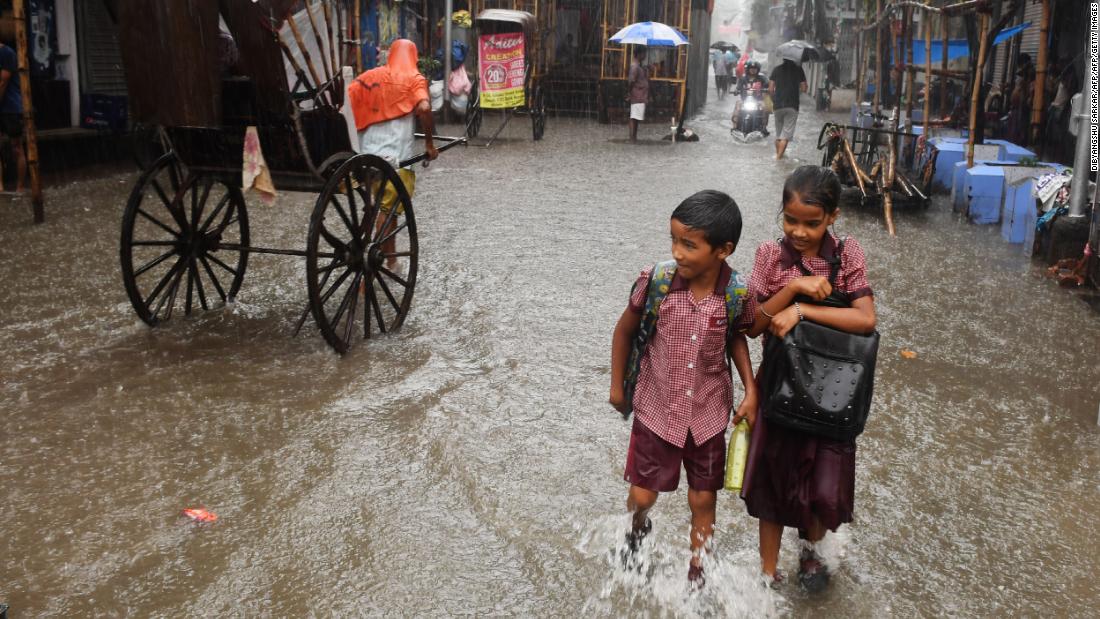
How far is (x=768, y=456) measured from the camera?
306 cm

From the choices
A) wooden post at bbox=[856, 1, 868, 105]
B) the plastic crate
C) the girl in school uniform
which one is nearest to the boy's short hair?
the girl in school uniform

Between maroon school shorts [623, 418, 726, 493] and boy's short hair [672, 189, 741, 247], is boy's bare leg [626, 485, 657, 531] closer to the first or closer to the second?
maroon school shorts [623, 418, 726, 493]

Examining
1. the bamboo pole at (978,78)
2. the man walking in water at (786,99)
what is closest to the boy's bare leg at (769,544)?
the bamboo pole at (978,78)

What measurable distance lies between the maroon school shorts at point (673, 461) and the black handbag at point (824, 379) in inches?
10.7

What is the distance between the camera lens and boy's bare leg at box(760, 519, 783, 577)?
316 centimetres

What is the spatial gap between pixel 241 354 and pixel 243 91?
57.4 inches

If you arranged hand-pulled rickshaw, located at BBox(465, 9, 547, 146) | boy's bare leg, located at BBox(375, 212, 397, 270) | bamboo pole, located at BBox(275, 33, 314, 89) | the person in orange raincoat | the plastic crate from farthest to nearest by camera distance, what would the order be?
1. hand-pulled rickshaw, located at BBox(465, 9, 547, 146)
2. the plastic crate
3. the person in orange raincoat
4. boy's bare leg, located at BBox(375, 212, 397, 270)
5. bamboo pole, located at BBox(275, 33, 314, 89)

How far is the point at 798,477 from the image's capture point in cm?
301

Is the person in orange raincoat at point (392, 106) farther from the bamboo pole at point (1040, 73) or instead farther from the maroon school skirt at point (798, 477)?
the bamboo pole at point (1040, 73)

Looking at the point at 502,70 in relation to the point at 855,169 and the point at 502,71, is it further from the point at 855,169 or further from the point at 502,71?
the point at 855,169

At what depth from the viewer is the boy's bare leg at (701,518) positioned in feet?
10.2

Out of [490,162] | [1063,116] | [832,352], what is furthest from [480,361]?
[1063,116]

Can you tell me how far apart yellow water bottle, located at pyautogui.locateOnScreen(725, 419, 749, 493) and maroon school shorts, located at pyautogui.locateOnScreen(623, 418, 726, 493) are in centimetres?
7

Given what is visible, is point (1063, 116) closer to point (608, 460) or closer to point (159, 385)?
point (608, 460)
